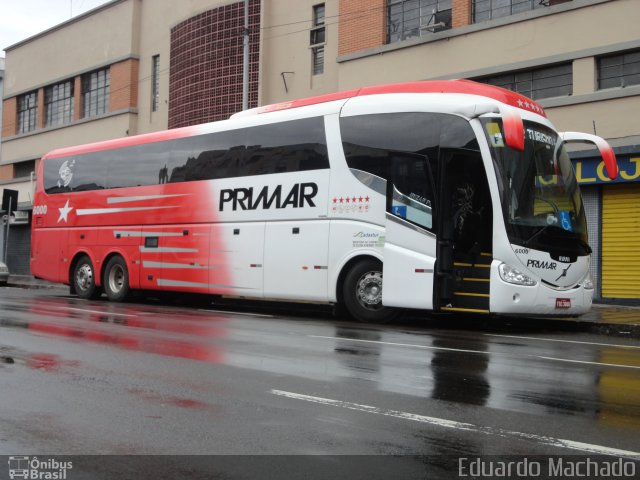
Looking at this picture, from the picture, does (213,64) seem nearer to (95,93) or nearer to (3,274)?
(95,93)

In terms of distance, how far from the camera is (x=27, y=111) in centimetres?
3844

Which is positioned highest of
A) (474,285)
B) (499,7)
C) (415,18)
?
(415,18)

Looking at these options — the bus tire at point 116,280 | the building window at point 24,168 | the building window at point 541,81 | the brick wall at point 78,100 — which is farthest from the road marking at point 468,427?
the building window at point 24,168

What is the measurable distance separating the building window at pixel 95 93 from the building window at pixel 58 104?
1.09 meters

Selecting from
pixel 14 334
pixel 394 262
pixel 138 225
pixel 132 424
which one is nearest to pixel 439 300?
pixel 394 262

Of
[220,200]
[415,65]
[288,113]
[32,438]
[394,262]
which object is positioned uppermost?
[415,65]

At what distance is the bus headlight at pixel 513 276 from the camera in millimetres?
11469

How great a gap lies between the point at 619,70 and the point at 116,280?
43.2 ft

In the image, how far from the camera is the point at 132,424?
5113 mm

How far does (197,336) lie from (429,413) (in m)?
5.35

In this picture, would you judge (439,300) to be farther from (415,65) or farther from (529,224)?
(415,65)

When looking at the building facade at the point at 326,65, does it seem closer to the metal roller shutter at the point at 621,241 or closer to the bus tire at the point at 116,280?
the metal roller shutter at the point at 621,241

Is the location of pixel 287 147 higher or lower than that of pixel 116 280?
higher

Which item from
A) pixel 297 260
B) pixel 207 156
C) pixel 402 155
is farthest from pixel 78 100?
pixel 402 155
